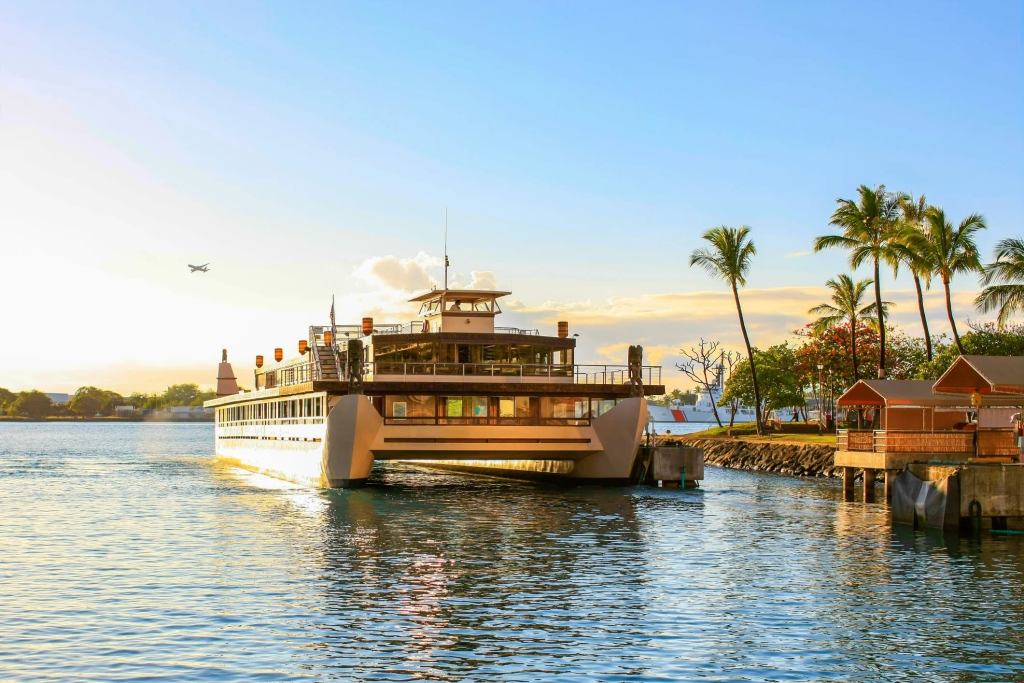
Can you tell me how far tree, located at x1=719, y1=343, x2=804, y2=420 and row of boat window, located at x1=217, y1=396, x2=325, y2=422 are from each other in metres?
44.6

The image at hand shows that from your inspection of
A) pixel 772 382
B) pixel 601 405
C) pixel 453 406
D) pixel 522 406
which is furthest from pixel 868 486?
pixel 772 382

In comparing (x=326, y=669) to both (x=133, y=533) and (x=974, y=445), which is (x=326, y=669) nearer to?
(x=133, y=533)

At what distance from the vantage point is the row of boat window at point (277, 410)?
155 ft

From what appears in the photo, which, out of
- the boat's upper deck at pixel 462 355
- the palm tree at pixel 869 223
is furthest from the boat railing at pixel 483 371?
the palm tree at pixel 869 223

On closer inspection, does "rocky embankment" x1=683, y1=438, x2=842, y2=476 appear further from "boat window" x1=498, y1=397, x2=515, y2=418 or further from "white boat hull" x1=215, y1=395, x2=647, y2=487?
"boat window" x1=498, y1=397, x2=515, y2=418

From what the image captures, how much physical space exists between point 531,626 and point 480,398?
1092 inches

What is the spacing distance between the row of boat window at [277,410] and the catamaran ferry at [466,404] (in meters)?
0.25

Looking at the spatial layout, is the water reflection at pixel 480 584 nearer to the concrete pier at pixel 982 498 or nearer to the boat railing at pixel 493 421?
the boat railing at pixel 493 421

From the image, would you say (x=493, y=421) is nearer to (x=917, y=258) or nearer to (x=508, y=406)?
(x=508, y=406)

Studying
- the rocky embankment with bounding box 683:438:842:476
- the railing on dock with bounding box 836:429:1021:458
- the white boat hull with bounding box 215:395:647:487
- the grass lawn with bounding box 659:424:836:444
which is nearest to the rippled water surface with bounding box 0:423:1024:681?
the railing on dock with bounding box 836:429:1021:458

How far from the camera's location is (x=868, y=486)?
42.2 m

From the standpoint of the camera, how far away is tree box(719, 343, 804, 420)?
9769 cm

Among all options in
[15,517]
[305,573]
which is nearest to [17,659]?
[305,573]

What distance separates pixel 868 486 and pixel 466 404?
53.7ft
